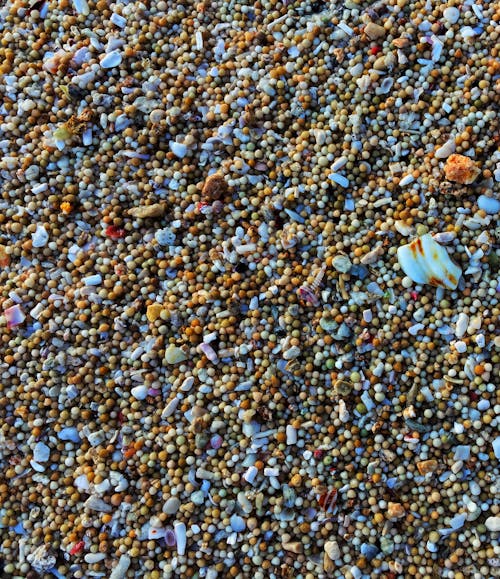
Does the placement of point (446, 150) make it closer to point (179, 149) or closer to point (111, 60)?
point (179, 149)

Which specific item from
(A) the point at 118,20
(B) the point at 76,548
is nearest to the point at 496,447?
(B) the point at 76,548

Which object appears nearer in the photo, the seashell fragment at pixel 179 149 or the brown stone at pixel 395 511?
the brown stone at pixel 395 511

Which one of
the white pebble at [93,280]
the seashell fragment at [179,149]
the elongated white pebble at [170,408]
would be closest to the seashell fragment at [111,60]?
the seashell fragment at [179,149]

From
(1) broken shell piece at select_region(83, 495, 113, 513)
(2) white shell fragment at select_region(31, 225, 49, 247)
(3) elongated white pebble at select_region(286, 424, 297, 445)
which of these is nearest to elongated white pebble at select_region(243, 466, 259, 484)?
(3) elongated white pebble at select_region(286, 424, 297, 445)

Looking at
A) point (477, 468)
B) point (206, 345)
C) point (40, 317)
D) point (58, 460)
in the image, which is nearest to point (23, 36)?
point (40, 317)

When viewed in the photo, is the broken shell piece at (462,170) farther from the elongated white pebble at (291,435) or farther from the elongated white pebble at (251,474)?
the elongated white pebble at (251,474)

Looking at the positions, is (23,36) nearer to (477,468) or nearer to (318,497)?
(318,497)

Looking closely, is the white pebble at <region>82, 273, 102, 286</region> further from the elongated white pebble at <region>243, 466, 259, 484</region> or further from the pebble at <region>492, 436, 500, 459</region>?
the pebble at <region>492, 436, 500, 459</region>
